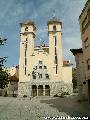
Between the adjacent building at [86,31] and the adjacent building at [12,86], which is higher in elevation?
the adjacent building at [86,31]

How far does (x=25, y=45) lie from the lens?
61.5 m

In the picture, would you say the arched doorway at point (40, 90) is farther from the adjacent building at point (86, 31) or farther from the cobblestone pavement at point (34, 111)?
the adjacent building at point (86, 31)

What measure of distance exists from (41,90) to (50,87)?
A: 2407mm

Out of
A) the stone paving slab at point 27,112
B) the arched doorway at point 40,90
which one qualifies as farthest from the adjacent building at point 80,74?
the arched doorway at point 40,90

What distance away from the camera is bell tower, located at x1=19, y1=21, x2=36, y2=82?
5939cm

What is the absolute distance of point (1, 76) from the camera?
72.9ft

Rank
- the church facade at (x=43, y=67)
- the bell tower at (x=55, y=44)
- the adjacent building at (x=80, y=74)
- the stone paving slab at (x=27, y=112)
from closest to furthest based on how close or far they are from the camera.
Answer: the stone paving slab at (x=27, y=112) → the adjacent building at (x=80, y=74) → the church facade at (x=43, y=67) → the bell tower at (x=55, y=44)

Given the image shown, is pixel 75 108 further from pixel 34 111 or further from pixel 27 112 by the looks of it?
pixel 27 112

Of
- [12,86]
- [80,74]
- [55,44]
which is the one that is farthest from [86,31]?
[12,86]

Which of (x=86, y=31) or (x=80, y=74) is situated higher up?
(x=86, y=31)

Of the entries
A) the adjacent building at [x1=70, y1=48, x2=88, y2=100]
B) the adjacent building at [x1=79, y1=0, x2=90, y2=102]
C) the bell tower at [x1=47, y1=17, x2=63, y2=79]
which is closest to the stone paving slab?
the adjacent building at [x1=79, y1=0, x2=90, y2=102]

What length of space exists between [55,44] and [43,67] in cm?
661

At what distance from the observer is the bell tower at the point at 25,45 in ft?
195

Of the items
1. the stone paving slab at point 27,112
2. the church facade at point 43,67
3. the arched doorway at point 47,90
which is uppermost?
the church facade at point 43,67
